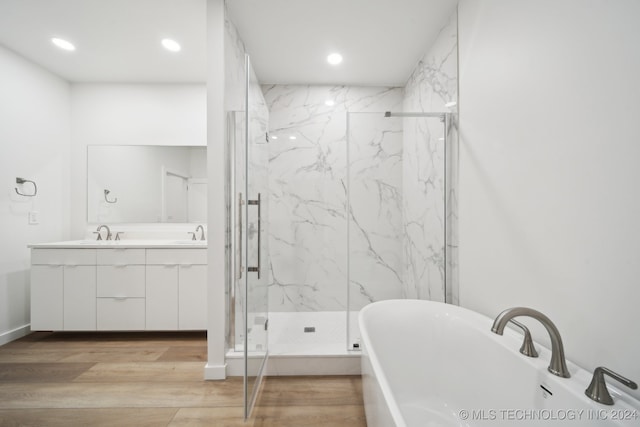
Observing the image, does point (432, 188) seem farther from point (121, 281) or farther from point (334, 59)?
point (121, 281)

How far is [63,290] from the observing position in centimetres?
236

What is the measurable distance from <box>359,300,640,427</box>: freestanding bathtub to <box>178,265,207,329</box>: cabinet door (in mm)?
1605

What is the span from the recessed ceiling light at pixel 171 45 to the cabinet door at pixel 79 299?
211 cm

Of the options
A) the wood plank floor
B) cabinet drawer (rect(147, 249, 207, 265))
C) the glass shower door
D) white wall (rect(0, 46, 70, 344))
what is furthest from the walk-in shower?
white wall (rect(0, 46, 70, 344))

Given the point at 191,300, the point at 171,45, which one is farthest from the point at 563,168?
the point at 171,45

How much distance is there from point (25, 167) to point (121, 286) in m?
1.47

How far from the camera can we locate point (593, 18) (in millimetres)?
907

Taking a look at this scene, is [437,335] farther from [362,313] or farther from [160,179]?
[160,179]

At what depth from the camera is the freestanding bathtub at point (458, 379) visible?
2.73 ft

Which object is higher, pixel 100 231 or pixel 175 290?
pixel 100 231

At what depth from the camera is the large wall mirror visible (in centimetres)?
285

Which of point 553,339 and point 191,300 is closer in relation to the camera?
point 553,339

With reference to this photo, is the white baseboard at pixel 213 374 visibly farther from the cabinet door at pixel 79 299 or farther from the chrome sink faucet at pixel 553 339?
the chrome sink faucet at pixel 553 339

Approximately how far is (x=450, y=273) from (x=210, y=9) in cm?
248
